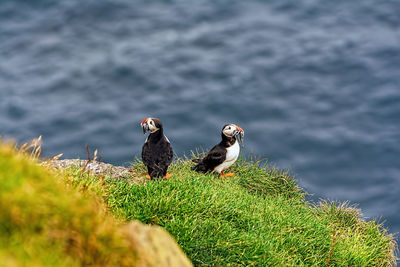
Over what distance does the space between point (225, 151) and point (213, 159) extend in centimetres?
28

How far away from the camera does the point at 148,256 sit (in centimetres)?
321

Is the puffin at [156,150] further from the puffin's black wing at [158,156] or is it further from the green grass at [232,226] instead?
the green grass at [232,226]

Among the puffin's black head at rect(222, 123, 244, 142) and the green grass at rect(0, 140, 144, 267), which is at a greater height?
the green grass at rect(0, 140, 144, 267)

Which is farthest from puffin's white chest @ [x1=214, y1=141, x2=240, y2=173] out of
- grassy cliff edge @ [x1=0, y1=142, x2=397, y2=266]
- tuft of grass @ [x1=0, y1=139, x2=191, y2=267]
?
tuft of grass @ [x1=0, y1=139, x2=191, y2=267]

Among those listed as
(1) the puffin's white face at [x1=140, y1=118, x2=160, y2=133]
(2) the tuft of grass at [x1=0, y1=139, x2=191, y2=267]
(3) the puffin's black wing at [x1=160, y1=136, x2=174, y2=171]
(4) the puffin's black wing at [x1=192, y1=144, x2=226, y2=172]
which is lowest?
(4) the puffin's black wing at [x1=192, y1=144, x2=226, y2=172]

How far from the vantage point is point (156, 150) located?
8.97 m

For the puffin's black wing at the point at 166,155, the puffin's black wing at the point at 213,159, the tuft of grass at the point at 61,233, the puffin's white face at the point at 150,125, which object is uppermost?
the tuft of grass at the point at 61,233

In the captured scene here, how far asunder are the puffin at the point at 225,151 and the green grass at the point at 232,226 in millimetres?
426

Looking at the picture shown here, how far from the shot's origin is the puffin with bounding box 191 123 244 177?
30.9 ft

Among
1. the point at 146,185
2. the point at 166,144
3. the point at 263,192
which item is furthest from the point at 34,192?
the point at 263,192

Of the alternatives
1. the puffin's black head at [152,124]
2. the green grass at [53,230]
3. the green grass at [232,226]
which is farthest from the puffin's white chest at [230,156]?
the green grass at [53,230]

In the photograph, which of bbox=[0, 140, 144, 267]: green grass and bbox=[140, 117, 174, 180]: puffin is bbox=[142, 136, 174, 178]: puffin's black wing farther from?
bbox=[0, 140, 144, 267]: green grass

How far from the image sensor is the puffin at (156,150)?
8922 millimetres

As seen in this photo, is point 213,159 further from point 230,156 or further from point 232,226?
point 232,226
